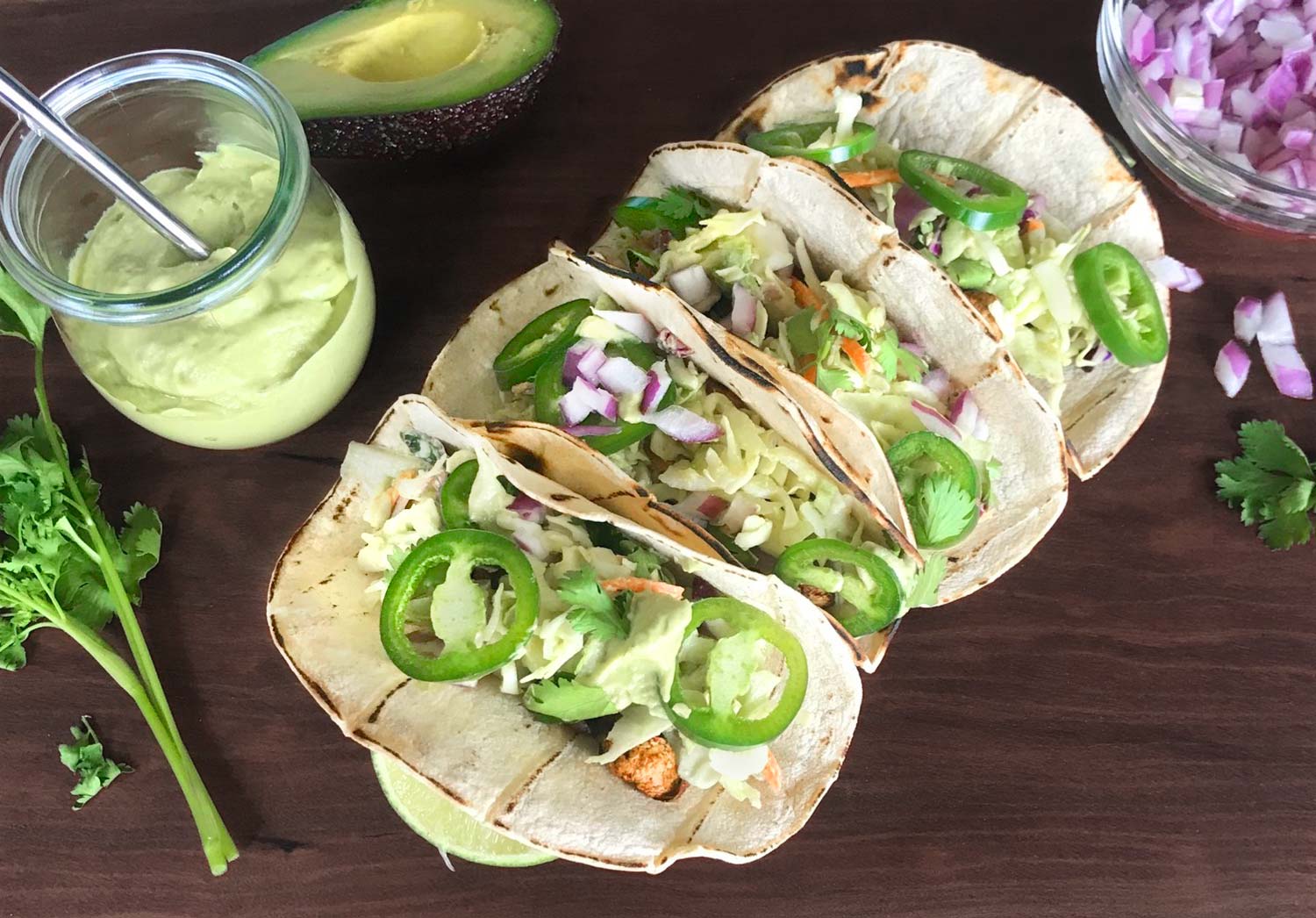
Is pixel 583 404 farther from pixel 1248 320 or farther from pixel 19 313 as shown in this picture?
pixel 1248 320

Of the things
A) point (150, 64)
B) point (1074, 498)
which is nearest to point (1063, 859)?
point (1074, 498)

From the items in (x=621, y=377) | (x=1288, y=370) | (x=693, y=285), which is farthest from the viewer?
(x=1288, y=370)

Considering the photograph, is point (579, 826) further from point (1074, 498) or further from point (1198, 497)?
point (1198, 497)

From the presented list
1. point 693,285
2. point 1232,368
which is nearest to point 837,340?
point 693,285

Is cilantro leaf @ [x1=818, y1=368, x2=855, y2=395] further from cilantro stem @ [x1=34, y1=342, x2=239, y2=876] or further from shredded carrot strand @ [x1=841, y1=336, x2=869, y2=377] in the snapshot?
cilantro stem @ [x1=34, y1=342, x2=239, y2=876]

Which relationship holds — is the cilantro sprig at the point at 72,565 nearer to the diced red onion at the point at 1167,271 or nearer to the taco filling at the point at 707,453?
the taco filling at the point at 707,453

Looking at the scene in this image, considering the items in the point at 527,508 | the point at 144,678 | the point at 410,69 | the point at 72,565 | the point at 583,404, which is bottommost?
the point at 144,678
